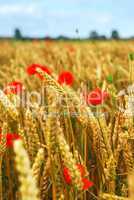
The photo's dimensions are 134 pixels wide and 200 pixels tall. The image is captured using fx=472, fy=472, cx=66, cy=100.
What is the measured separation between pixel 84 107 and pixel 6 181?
35 centimetres

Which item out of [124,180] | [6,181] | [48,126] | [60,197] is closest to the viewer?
[48,126]

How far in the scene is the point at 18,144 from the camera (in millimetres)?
472

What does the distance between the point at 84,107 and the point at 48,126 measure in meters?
0.30

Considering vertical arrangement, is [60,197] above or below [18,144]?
below

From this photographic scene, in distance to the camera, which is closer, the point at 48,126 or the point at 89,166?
the point at 48,126

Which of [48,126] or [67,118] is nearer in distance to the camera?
[48,126]

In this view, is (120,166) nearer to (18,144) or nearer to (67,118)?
(67,118)

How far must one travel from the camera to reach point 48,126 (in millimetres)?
676

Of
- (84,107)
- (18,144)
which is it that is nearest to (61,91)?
(84,107)

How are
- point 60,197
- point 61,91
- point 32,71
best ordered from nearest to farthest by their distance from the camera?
point 60,197
point 61,91
point 32,71

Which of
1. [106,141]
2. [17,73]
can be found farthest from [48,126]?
[17,73]

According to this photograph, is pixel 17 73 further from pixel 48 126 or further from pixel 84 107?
pixel 48 126

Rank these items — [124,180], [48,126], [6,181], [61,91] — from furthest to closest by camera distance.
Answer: [6,181] < [124,180] < [61,91] < [48,126]

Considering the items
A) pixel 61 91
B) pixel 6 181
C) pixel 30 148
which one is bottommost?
pixel 6 181
